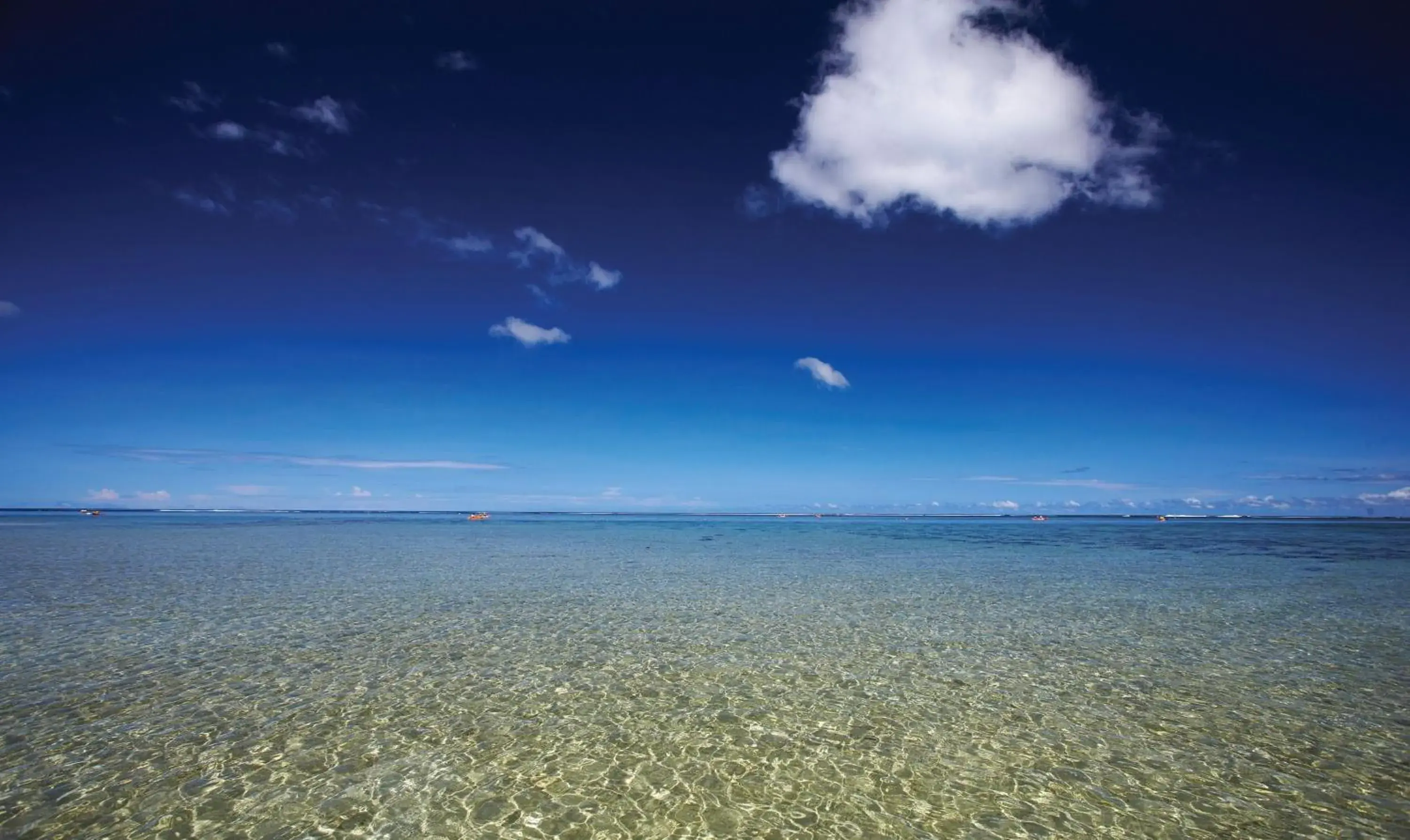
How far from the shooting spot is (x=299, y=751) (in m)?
8.84

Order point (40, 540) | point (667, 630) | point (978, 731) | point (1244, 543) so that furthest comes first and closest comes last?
point (1244, 543) < point (40, 540) < point (667, 630) < point (978, 731)

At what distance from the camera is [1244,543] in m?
64.2

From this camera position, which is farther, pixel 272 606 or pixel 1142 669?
pixel 272 606

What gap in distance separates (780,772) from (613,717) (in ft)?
10.7

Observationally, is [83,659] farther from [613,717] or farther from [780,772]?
[780,772]

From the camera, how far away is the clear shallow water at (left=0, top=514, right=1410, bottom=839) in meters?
7.32

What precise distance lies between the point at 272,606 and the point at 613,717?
1622cm

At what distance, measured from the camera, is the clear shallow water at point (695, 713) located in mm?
7324

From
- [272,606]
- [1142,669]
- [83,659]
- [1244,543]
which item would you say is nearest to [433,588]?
[272,606]

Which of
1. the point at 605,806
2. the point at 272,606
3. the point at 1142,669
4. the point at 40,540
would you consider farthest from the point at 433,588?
the point at 40,540

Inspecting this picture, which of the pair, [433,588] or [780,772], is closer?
[780,772]

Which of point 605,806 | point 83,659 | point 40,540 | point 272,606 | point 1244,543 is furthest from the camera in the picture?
point 1244,543

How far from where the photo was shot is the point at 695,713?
1072 centimetres

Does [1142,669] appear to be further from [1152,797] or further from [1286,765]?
[1152,797]
